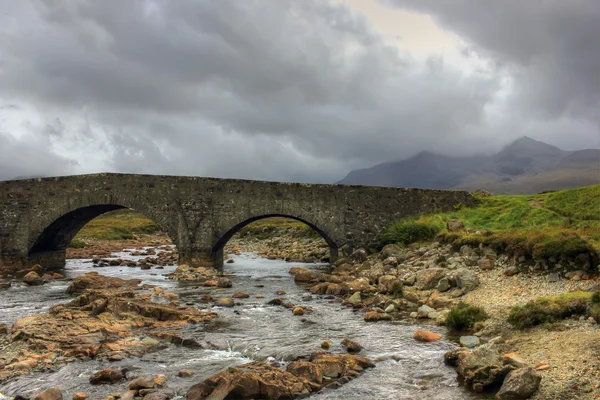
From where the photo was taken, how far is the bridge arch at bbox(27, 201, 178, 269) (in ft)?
91.8

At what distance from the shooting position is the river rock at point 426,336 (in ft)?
37.8

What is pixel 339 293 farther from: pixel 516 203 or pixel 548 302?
pixel 516 203

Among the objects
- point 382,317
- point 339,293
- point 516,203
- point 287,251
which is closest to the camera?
point 382,317

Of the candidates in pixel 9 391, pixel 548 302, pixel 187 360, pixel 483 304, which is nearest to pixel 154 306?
pixel 187 360

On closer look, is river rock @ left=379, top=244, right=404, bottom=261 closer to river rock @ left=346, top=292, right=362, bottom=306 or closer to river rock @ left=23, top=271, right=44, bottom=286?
river rock @ left=346, top=292, right=362, bottom=306

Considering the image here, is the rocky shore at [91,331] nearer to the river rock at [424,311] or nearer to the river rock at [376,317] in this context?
the river rock at [376,317]

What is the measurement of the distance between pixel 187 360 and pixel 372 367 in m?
4.24

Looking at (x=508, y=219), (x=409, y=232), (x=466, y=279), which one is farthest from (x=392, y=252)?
(x=466, y=279)

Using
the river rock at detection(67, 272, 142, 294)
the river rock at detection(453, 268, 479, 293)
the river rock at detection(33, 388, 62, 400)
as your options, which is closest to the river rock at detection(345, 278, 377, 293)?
the river rock at detection(453, 268, 479, 293)

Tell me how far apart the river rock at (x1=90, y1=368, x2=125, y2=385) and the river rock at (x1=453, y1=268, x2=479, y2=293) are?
10.8m

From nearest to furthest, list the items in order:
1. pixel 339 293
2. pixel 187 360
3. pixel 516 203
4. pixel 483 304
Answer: pixel 187 360, pixel 483 304, pixel 339 293, pixel 516 203

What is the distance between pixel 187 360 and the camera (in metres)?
10.7

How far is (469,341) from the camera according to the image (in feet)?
35.4

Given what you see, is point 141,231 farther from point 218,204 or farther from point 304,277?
point 304,277
